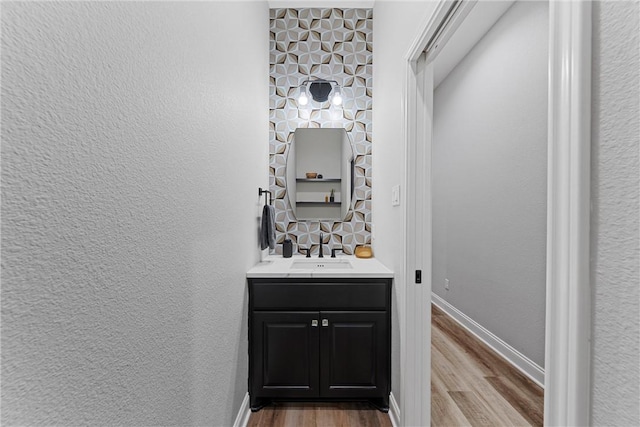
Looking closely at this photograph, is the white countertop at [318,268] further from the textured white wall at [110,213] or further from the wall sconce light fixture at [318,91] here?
the wall sconce light fixture at [318,91]

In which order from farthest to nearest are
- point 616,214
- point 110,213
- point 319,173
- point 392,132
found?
point 319,173
point 392,132
point 110,213
point 616,214

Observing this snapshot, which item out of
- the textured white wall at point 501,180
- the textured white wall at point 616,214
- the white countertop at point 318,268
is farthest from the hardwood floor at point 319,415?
the textured white wall at point 616,214

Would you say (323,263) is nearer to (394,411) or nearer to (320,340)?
(320,340)

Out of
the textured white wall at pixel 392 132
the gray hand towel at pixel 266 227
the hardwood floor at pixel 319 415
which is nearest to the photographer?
the textured white wall at pixel 392 132

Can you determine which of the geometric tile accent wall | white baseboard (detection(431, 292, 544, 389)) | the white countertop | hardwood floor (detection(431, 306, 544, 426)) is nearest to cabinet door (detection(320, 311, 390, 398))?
the white countertop

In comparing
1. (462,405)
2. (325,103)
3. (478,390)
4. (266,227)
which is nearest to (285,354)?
(266,227)

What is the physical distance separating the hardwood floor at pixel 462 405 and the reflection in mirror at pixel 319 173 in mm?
1372

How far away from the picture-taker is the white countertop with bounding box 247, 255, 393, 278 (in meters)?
1.81

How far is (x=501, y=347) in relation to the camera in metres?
2.40

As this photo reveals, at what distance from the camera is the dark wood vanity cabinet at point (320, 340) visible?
1.81 meters

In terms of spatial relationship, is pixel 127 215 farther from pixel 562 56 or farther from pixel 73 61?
pixel 562 56

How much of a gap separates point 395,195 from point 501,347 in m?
1.72

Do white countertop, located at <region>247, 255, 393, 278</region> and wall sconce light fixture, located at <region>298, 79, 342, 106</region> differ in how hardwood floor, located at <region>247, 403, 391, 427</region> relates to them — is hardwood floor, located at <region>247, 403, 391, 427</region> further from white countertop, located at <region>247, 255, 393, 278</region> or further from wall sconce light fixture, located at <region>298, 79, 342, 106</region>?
wall sconce light fixture, located at <region>298, 79, 342, 106</region>

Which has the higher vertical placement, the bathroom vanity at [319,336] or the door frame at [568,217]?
the door frame at [568,217]
